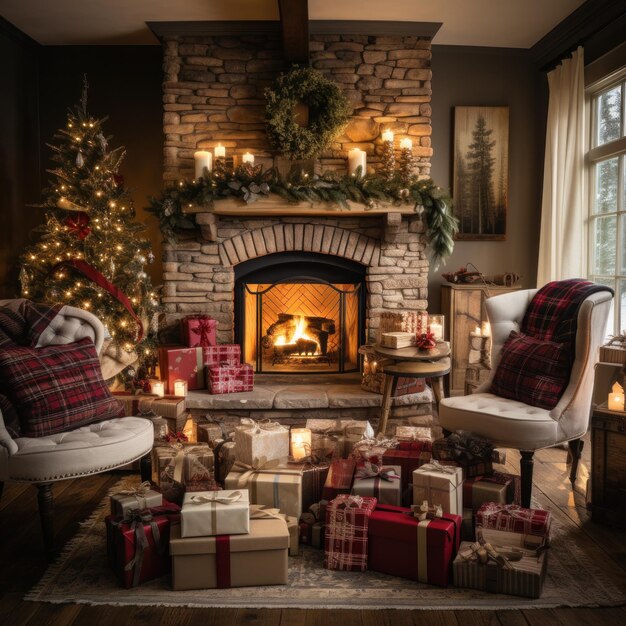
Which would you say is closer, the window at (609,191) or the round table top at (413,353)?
the round table top at (413,353)

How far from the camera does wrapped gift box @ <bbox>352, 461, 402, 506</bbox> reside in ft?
8.10

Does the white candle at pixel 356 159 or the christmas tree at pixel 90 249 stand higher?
the white candle at pixel 356 159

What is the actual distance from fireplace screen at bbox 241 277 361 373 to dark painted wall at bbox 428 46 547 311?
0.80m

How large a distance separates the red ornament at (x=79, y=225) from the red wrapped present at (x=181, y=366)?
0.91m

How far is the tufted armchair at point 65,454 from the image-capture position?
2316 mm

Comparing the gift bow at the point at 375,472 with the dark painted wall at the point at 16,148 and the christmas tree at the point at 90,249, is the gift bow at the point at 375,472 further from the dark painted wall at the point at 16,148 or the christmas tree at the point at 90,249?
the dark painted wall at the point at 16,148

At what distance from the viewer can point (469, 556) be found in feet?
7.14

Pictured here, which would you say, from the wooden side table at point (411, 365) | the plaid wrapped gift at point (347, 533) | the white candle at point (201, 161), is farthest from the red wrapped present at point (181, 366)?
the plaid wrapped gift at point (347, 533)

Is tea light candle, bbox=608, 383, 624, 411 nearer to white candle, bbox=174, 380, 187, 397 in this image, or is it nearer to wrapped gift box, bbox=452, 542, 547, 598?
wrapped gift box, bbox=452, 542, 547, 598

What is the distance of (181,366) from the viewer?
4.15 m

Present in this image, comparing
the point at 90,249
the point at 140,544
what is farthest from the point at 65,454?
the point at 90,249

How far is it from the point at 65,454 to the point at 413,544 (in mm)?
1332

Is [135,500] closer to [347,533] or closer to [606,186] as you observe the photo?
[347,533]

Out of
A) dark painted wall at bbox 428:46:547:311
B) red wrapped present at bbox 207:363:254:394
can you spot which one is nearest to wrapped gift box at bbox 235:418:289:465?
red wrapped present at bbox 207:363:254:394
